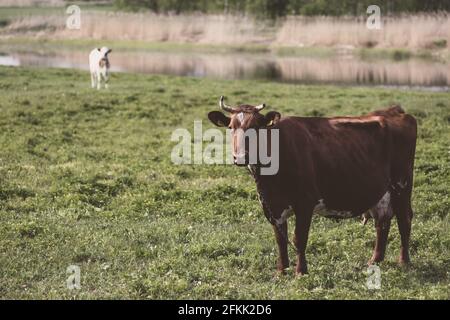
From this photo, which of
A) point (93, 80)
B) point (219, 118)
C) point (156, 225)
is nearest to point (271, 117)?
point (219, 118)

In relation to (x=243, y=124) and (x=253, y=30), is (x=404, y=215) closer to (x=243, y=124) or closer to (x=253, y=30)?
(x=243, y=124)

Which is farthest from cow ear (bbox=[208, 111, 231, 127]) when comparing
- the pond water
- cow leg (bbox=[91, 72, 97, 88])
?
the pond water

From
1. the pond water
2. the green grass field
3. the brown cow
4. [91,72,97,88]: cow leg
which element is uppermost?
the brown cow

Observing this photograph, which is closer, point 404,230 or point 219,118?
point 219,118

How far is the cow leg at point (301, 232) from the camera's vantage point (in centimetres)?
805

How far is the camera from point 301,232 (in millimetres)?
8094

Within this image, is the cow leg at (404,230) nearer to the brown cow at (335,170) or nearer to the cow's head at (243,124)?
the brown cow at (335,170)

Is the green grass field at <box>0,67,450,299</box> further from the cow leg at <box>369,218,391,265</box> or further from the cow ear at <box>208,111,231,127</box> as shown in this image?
the cow ear at <box>208,111,231,127</box>

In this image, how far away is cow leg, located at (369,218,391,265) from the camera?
29.3 ft

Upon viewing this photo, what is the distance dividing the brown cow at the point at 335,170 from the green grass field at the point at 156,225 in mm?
582

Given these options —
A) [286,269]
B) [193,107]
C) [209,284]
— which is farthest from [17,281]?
[193,107]

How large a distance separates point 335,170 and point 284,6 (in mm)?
49449

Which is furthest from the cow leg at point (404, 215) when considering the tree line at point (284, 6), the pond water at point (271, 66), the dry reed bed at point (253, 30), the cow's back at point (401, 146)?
the tree line at point (284, 6)

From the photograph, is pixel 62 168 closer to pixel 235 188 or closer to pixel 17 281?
pixel 235 188
